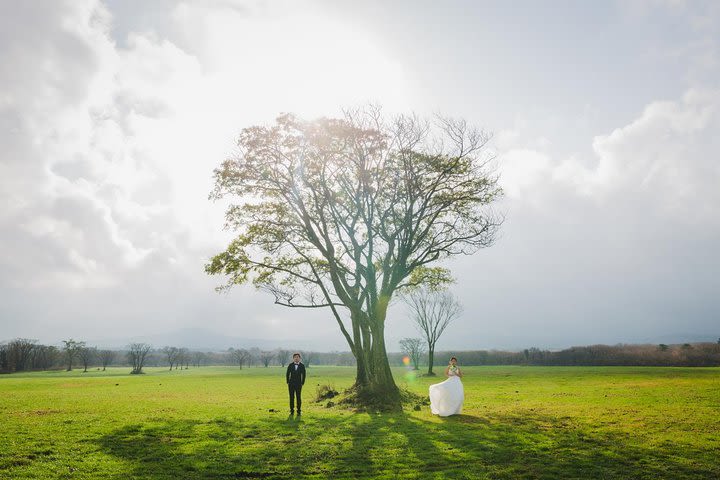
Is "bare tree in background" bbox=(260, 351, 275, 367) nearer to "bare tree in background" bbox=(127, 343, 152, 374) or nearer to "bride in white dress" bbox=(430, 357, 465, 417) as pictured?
"bare tree in background" bbox=(127, 343, 152, 374)

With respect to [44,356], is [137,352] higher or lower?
higher

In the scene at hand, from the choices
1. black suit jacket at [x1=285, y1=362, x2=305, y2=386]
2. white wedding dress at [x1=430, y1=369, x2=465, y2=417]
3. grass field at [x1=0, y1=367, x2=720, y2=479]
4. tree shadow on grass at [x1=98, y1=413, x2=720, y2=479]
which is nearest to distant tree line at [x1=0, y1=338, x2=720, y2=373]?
grass field at [x1=0, y1=367, x2=720, y2=479]

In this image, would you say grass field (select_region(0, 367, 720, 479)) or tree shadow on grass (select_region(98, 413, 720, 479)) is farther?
grass field (select_region(0, 367, 720, 479))

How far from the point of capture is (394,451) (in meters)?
13.9

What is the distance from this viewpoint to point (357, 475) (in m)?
11.2

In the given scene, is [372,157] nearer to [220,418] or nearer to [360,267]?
[360,267]

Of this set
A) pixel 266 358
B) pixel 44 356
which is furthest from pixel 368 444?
pixel 266 358

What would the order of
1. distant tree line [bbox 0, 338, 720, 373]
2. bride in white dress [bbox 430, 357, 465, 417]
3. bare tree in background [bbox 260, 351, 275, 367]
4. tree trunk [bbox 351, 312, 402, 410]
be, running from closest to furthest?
bride in white dress [bbox 430, 357, 465, 417] < tree trunk [bbox 351, 312, 402, 410] < distant tree line [bbox 0, 338, 720, 373] < bare tree in background [bbox 260, 351, 275, 367]

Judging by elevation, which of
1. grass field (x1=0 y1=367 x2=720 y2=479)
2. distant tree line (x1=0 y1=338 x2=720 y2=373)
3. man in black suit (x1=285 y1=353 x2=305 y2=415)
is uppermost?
man in black suit (x1=285 y1=353 x2=305 y2=415)

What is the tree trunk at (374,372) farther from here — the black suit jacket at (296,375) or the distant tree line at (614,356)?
the distant tree line at (614,356)

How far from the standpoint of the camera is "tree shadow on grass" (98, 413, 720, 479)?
11.3 metres

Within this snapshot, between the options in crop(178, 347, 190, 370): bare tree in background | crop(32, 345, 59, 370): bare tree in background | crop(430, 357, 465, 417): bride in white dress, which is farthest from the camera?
crop(178, 347, 190, 370): bare tree in background

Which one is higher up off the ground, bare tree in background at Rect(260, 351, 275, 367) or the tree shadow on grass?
the tree shadow on grass

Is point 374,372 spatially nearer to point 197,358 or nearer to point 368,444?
point 368,444
